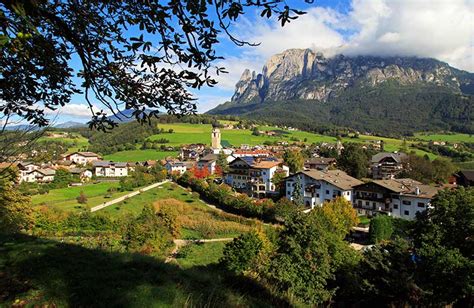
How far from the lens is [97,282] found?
6.05m

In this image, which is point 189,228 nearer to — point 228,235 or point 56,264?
point 228,235

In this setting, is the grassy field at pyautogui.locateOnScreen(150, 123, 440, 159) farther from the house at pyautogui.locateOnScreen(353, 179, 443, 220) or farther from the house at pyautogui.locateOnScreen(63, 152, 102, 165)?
the house at pyautogui.locateOnScreen(353, 179, 443, 220)

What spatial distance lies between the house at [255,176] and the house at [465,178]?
2435 centimetres

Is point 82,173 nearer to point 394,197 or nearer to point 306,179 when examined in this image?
point 306,179

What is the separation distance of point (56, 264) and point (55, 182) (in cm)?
5330

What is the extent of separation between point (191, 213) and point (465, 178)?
37.8m

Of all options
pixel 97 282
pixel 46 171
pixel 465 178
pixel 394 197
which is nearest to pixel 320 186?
pixel 394 197

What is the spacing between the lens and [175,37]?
11.8ft

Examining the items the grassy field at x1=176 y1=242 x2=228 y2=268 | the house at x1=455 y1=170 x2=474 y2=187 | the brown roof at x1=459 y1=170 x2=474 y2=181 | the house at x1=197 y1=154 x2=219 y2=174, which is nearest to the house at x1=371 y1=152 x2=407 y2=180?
the house at x1=455 y1=170 x2=474 y2=187

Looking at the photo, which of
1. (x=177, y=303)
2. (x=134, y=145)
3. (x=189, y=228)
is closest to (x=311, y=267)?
(x=177, y=303)

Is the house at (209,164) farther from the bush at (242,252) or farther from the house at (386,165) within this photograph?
the bush at (242,252)

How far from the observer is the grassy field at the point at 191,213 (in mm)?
31469

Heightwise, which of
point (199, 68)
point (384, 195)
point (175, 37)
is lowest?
point (384, 195)

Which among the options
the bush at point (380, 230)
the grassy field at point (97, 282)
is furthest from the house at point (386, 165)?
the grassy field at point (97, 282)
